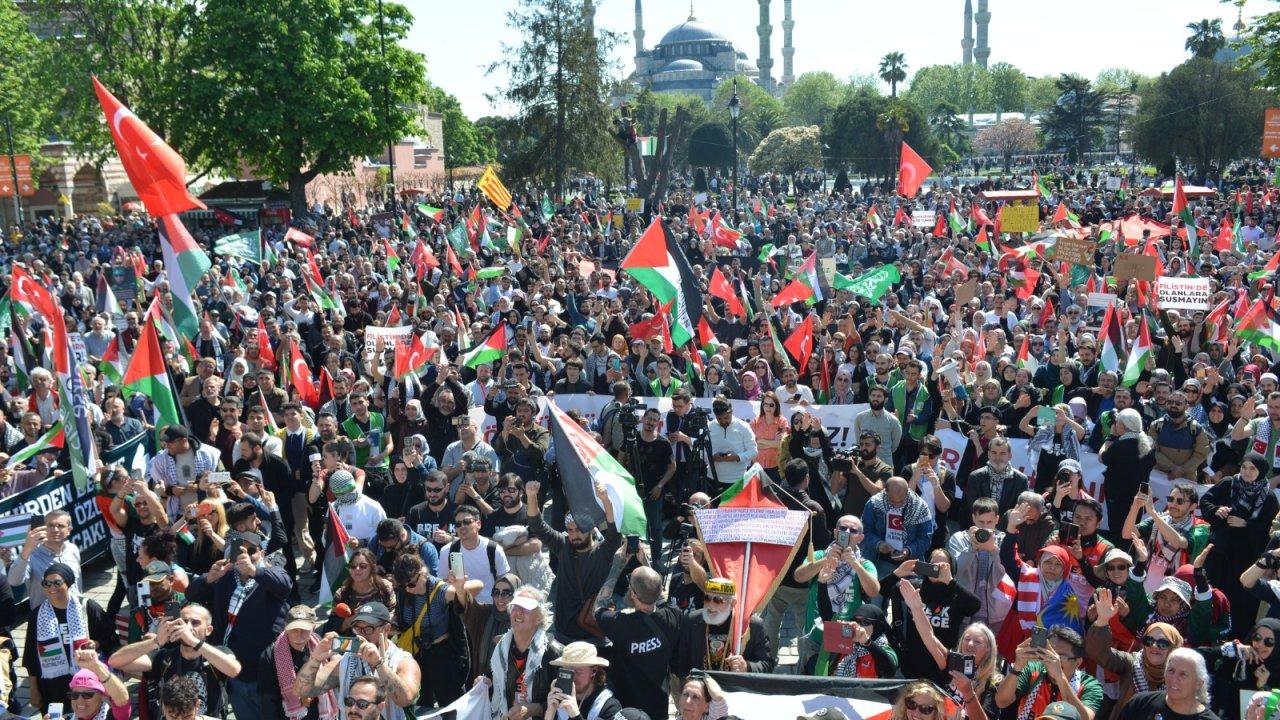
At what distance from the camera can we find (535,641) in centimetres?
562

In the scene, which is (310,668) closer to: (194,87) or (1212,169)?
(194,87)

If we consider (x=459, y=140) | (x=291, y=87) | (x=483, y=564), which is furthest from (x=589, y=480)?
(x=459, y=140)

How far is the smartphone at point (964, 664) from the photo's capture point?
543 cm

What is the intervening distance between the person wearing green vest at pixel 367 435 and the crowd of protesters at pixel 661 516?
0.03 m

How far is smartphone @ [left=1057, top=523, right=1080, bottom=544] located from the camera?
6770 mm

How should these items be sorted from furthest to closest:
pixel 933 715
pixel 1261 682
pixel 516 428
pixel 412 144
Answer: pixel 412 144, pixel 516 428, pixel 1261 682, pixel 933 715

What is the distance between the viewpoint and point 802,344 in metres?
12.9

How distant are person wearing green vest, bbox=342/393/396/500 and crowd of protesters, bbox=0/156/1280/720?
0.03 m

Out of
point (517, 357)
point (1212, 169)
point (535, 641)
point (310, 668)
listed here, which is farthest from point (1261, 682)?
point (1212, 169)

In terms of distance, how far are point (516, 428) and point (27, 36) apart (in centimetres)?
4415

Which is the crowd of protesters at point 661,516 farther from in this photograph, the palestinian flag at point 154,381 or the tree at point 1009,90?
the tree at point 1009,90

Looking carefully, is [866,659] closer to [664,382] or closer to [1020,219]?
[664,382]

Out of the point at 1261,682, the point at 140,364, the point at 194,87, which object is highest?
the point at 194,87

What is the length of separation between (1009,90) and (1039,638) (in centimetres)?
14412
